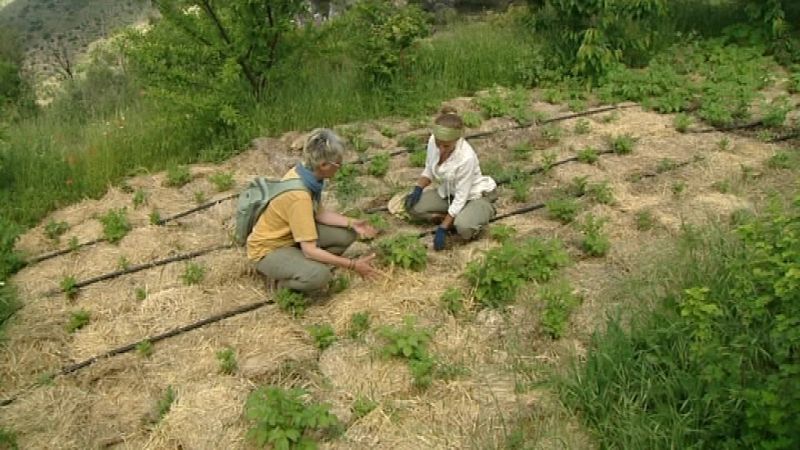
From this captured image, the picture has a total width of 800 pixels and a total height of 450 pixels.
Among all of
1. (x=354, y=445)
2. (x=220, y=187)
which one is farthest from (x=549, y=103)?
(x=354, y=445)

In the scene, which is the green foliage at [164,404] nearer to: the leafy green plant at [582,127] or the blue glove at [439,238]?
the blue glove at [439,238]

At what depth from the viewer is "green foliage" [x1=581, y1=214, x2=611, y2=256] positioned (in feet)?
15.9

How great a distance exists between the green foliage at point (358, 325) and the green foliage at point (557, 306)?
1.06m

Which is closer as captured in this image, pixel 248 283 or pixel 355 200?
pixel 248 283

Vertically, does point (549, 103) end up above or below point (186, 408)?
above

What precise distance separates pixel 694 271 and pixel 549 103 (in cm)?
391

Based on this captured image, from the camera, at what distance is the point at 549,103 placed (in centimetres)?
764

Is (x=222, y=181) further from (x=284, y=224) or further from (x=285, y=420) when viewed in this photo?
(x=285, y=420)

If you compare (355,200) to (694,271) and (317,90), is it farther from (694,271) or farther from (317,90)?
(694,271)

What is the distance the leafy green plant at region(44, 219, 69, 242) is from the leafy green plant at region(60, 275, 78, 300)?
2.80ft

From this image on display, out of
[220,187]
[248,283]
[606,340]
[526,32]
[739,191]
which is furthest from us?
[526,32]

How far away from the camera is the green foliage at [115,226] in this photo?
5.32 m

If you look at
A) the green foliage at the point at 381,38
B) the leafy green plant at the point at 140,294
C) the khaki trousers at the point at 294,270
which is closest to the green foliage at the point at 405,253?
the khaki trousers at the point at 294,270

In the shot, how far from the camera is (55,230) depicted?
5484 millimetres
